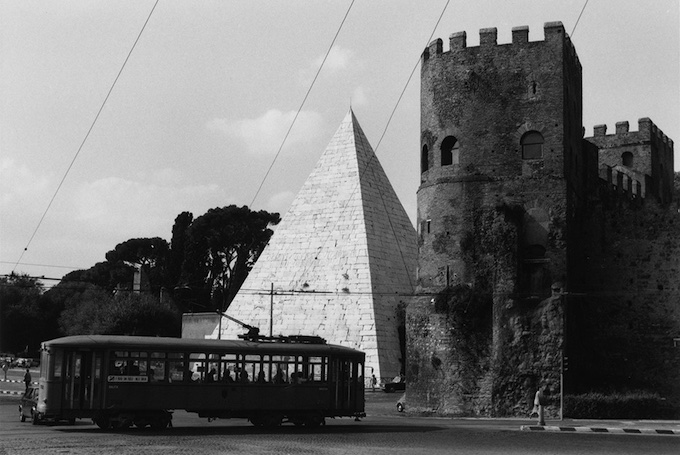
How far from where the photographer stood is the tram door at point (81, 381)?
24.2 m

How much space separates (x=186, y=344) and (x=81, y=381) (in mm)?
2772

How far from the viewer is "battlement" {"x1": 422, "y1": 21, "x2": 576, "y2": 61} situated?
38.8 metres

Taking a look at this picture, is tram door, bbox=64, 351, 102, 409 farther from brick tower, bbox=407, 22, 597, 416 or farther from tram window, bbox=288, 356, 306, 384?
brick tower, bbox=407, 22, 597, 416

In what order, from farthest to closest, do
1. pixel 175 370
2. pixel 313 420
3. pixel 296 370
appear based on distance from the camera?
pixel 313 420 < pixel 296 370 < pixel 175 370

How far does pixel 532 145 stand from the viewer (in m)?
38.9

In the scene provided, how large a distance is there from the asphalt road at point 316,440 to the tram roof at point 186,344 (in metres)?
2.07

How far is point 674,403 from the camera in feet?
124

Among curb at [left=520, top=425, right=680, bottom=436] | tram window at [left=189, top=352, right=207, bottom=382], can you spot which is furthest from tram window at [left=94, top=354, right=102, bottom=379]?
curb at [left=520, top=425, right=680, bottom=436]

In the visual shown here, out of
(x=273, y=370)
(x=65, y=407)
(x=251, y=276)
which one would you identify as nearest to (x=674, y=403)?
(x=273, y=370)

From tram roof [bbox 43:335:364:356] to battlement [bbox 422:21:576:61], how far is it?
16283 millimetres

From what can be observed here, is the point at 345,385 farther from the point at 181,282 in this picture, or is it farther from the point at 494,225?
the point at 181,282

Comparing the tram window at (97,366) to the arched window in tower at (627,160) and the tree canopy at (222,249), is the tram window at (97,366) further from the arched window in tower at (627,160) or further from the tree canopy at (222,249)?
the tree canopy at (222,249)

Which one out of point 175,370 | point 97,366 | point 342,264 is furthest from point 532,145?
point 342,264

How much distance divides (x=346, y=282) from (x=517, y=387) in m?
31.5
